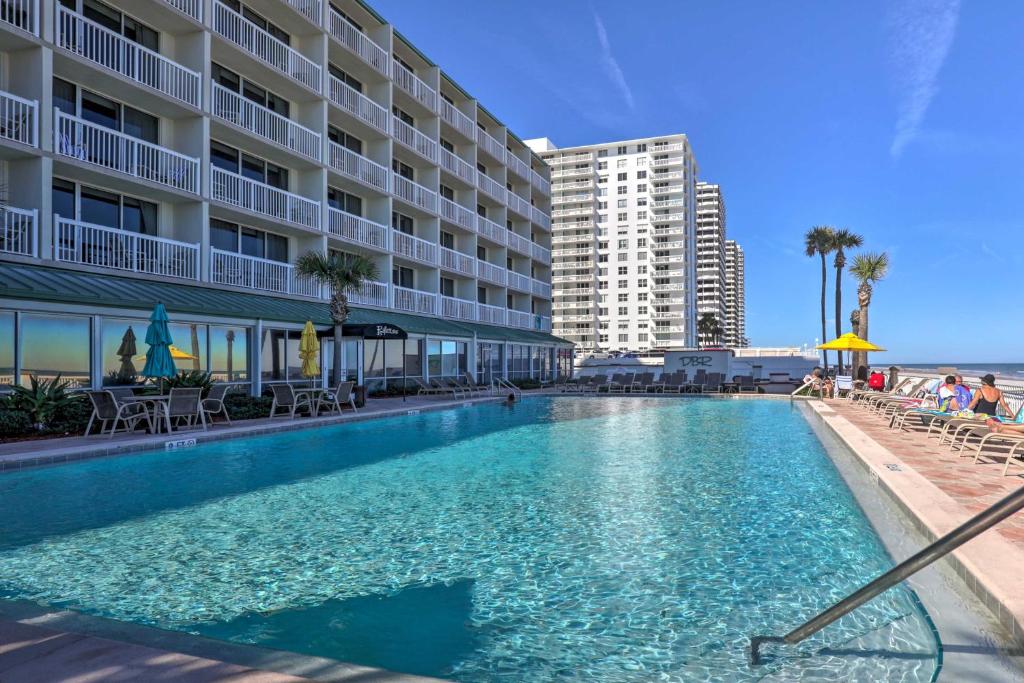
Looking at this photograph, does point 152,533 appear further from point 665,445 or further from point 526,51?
point 526,51

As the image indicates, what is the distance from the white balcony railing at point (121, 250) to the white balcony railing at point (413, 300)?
896cm

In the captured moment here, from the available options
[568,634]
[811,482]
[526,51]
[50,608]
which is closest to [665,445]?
[811,482]

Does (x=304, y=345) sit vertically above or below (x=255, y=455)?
above

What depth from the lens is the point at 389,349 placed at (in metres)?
23.9

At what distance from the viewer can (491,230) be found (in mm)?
32969

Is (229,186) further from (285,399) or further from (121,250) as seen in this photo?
(285,399)

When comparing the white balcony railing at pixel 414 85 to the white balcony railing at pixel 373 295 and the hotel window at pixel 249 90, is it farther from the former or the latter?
the white balcony railing at pixel 373 295

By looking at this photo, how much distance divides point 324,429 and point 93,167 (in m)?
7.58

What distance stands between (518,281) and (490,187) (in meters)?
5.71

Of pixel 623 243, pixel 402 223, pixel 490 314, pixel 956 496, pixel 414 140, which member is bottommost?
pixel 956 496

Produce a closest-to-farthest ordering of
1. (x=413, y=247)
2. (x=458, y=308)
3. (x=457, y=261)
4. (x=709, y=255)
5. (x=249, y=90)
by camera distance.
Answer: (x=249, y=90) → (x=413, y=247) → (x=458, y=308) → (x=457, y=261) → (x=709, y=255)

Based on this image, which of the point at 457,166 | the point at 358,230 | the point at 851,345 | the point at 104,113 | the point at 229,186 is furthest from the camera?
the point at 457,166

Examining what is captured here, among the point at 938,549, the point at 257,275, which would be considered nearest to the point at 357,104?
the point at 257,275

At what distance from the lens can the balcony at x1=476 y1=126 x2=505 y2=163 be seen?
32275mm
